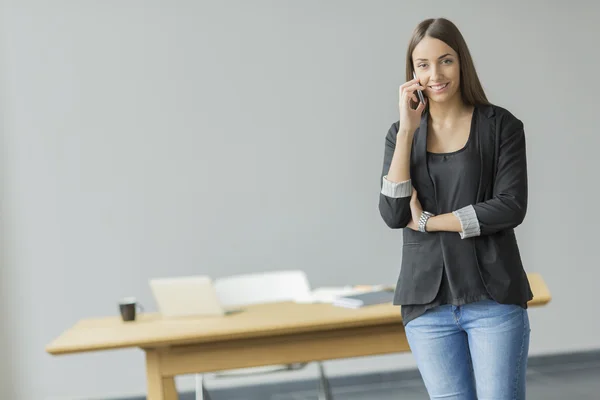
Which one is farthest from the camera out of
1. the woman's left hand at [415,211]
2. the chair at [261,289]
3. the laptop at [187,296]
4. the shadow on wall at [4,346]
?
the shadow on wall at [4,346]

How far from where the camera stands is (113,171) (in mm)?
4469

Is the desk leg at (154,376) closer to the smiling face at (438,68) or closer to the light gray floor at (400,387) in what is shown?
the smiling face at (438,68)

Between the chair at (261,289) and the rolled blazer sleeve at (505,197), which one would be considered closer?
the rolled blazer sleeve at (505,197)

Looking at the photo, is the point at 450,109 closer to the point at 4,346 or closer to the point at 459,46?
the point at 459,46

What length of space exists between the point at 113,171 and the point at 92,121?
302mm

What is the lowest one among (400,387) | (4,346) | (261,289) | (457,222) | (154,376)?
(400,387)

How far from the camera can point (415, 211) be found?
1.92 meters

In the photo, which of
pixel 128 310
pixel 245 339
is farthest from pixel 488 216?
pixel 128 310

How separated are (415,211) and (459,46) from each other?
0.42 meters

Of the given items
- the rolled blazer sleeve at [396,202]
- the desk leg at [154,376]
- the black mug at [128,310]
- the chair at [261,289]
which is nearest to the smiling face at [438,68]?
the rolled blazer sleeve at [396,202]

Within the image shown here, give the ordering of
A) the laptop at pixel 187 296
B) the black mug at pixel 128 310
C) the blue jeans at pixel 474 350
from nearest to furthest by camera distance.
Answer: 1. the blue jeans at pixel 474 350
2. the laptop at pixel 187 296
3. the black mug at pixel 128 310

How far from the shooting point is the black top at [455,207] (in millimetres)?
1829

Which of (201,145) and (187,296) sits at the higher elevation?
(201,145)

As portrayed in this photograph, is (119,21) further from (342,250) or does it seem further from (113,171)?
(342,250)
